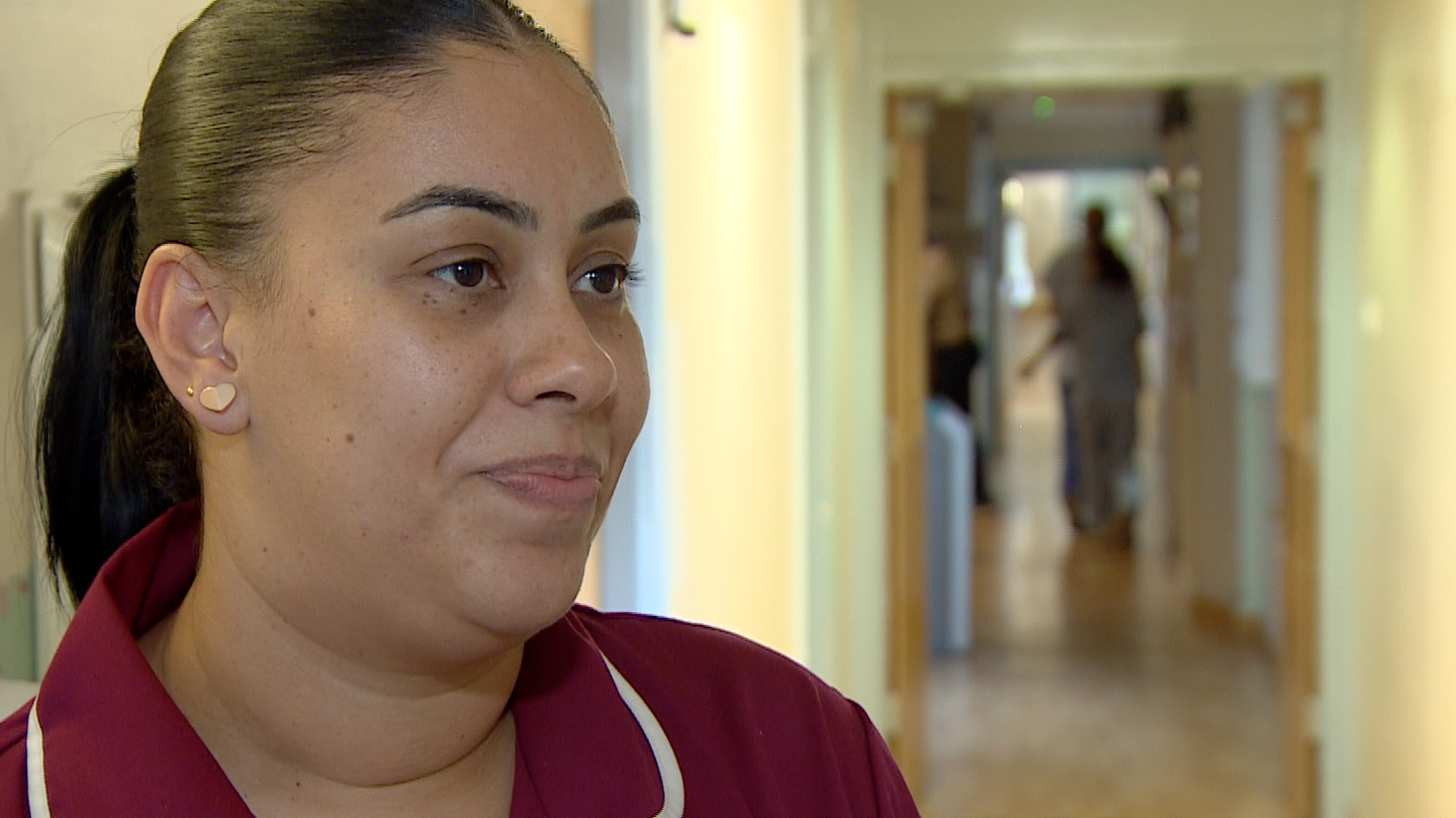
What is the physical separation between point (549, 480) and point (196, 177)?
0.25m

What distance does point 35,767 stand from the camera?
73 centimetres

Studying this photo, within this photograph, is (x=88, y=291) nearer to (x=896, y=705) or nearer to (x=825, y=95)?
(x=825, y=95)

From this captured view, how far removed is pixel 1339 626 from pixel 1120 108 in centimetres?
757

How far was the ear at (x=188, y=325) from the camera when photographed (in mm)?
795

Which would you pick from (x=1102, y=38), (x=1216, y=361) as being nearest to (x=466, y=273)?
(x=1102, y=38)

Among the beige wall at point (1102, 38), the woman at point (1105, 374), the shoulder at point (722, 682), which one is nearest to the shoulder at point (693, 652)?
the shoulder at point (722, 682)

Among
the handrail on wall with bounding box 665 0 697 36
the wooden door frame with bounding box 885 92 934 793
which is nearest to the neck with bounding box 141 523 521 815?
the handrail on wall with bounding box 665 0 697 36

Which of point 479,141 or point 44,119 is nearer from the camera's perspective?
point 479,141

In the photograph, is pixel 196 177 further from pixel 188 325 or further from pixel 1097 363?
pixel 1097 363

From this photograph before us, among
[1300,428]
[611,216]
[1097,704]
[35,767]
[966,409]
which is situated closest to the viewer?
[35,767]

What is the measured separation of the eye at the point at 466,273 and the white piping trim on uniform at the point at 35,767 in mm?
290

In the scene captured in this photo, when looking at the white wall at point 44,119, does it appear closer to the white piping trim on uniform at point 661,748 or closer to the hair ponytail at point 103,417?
the hair ponytail at point 103,417

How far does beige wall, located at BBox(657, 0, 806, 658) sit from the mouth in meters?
0.93

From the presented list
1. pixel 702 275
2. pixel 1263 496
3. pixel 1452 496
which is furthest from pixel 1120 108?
pixel 702 275
